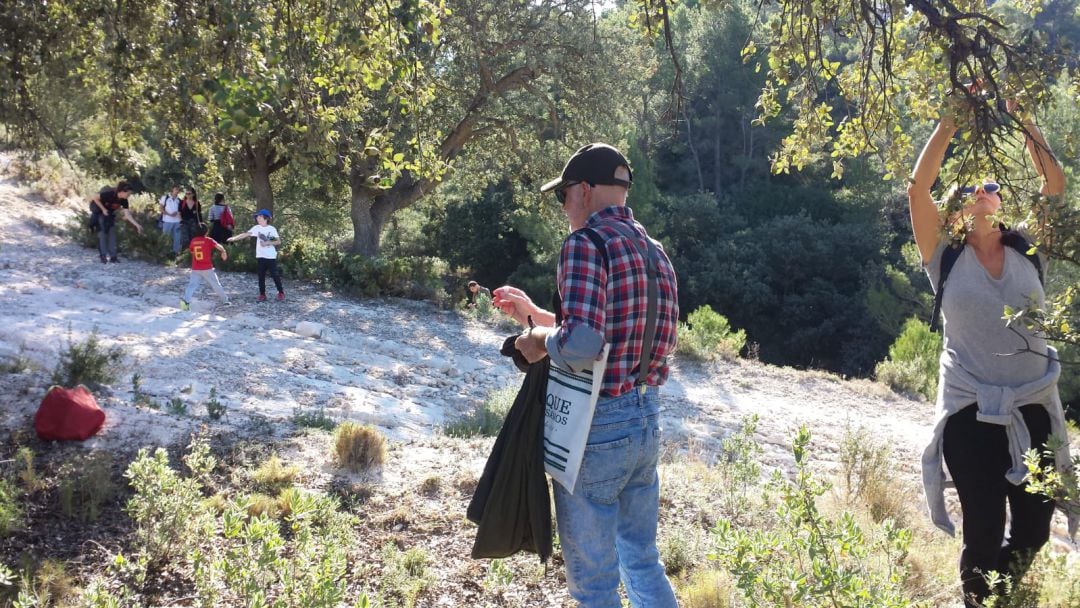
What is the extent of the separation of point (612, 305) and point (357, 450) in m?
3.18

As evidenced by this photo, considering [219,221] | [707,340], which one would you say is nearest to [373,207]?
[219,221]

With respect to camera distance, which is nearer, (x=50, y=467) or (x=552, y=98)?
(x=50, y=467)

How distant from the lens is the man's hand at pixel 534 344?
97.8 inches

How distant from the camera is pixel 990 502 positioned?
298cm

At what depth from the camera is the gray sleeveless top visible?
9.84 feet

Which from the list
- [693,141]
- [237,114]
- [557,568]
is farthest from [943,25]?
[693,141]

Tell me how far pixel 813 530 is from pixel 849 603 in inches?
9.4

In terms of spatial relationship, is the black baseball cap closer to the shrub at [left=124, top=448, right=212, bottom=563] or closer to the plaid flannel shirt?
the plaid flannel shirt

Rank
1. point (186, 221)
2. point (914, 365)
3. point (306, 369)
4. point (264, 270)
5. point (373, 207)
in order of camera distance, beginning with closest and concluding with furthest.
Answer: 1. point (306, 369)
2. point (264, 270)
3. point (914, 365)
4. point (186, 221)
5. point (373, 207)

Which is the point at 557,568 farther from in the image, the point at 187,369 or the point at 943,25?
the point at 187,369

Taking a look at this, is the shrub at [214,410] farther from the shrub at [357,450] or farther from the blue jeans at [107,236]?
the blue jeans at [107,236]

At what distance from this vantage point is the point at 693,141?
35.7m

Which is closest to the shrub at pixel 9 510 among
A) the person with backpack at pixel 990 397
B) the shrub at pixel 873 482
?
the person with backpack at pixel 990 397

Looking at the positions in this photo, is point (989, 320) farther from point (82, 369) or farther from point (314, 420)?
point (82, 369)
